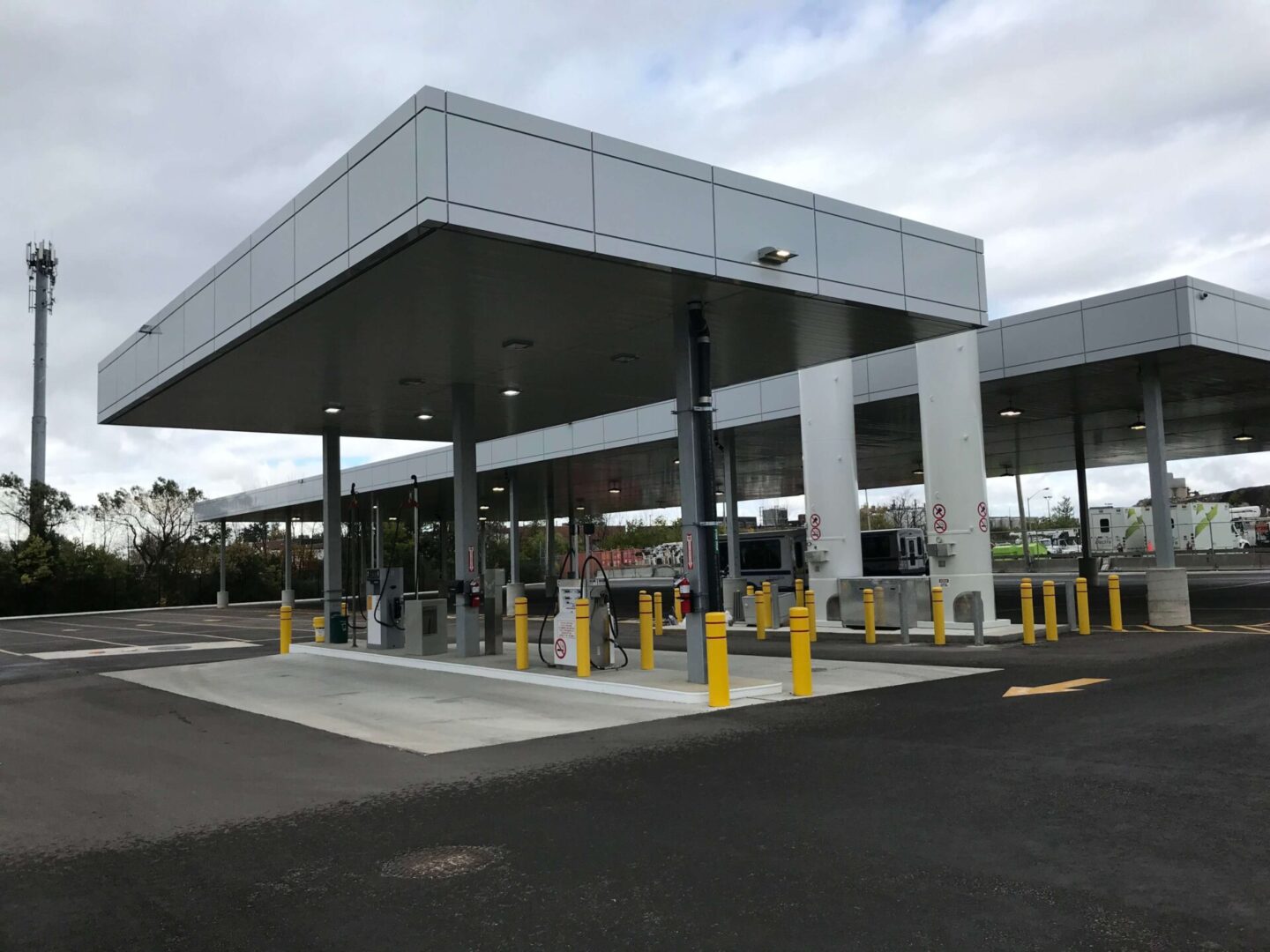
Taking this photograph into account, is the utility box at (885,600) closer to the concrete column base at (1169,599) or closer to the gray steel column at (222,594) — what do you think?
the concrete column base at (1169,599)

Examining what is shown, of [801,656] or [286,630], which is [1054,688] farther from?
[286,630]

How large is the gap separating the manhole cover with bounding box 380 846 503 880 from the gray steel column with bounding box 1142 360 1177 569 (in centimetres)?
1707

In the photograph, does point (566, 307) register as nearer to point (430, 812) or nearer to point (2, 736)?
point (430, 812)

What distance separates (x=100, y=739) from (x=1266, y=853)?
420 inches

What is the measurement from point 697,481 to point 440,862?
7.02m

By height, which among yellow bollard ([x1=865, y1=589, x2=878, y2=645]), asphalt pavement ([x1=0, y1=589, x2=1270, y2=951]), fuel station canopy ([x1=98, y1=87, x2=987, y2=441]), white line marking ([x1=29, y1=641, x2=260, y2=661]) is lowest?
white line marking ([x1=29, y1=641, x2=260, y2=661])

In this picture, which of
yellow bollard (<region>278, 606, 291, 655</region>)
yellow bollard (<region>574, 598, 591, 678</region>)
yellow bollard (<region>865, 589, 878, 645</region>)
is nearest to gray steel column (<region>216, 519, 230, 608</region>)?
yellow bollard (<region>278, 606, 291, 655</region>)

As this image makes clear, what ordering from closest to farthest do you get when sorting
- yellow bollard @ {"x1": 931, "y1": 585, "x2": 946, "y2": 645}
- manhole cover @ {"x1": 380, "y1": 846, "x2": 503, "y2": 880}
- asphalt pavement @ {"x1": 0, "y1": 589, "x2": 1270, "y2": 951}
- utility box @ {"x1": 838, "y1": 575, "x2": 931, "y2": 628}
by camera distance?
asphalt pavement @ {"x1": 0, "y1": 589, "x2": 1270, "y2": 951}
manhole cover @ {"x1": 380, "y1": 846, "x2": 503, "y2": 880}
yellow bollard @ {"x1": 931, "y1": 585, "x2": 946, "y2": 645}
utility box @ {"x1": 838, "y1": 575, "x2": 931, "y2": 628}

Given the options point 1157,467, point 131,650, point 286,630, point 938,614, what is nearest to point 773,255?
point 938,614

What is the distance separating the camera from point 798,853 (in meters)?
5.58

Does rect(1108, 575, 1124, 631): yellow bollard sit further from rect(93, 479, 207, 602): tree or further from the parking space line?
rect(93, 479, 207, 602): tree

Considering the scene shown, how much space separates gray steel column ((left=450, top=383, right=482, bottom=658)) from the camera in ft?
54.0

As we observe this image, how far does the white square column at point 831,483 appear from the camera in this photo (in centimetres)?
2077

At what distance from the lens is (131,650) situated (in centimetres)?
2366
